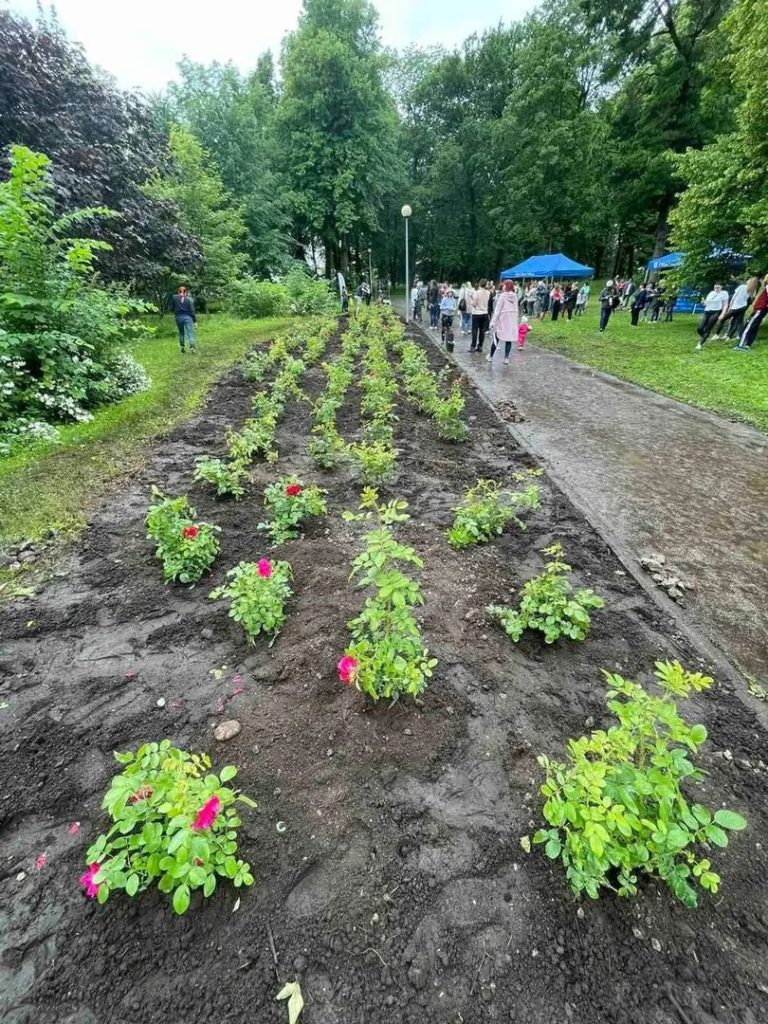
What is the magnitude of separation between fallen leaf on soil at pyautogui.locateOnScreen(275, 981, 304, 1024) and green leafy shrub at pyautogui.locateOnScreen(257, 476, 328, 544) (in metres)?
2.71

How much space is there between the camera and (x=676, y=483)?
16.9 feet

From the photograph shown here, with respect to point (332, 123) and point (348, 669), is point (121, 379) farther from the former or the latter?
point (332, 123)

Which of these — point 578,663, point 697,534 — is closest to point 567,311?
point 697,534

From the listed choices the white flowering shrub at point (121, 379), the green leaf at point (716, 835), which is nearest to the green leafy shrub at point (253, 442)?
the white flowering shrub at point (121, 379)

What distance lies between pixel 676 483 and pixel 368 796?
4.85m

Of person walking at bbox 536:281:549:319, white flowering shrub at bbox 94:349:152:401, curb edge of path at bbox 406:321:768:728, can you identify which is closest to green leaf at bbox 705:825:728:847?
curb edge of path at bbox 406:321:768:728

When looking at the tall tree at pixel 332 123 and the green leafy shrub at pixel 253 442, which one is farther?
the tall tree at pixel 332 123

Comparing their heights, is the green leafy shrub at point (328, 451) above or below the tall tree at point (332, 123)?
below

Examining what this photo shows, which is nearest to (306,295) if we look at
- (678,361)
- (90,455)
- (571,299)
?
(571,299)

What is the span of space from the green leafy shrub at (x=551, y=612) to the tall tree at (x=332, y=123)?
Result: 31.9 metres

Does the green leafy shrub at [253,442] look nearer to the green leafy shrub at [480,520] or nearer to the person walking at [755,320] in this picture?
the green leafy shrub at [480,520]

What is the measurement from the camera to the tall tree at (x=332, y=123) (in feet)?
87.4

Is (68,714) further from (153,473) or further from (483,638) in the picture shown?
(153,473)

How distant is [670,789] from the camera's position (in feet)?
4.99
